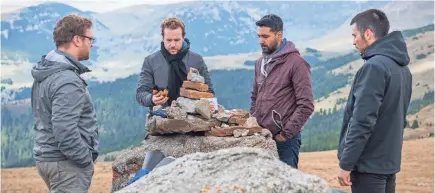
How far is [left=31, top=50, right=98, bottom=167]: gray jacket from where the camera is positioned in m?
5.04

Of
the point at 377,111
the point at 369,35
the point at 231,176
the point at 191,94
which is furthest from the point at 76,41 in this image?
the point at 377,111

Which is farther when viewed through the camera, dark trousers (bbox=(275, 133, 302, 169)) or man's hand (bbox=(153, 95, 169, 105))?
man's hand (bbox=(153, 95, 169, 105))

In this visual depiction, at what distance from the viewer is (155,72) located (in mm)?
7020

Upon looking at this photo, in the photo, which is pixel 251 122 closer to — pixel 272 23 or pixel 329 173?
pixel 272 23

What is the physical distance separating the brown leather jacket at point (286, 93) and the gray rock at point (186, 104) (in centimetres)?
75

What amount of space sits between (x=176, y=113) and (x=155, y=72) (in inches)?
22.2

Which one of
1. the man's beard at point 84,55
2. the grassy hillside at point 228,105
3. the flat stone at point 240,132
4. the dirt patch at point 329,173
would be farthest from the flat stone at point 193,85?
the grassy hillside at point 228,105

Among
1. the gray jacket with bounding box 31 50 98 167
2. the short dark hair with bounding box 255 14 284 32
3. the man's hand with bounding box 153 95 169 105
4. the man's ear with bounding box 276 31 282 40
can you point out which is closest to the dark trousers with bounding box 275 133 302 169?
the man's ear with bounding box 276 31 282 40

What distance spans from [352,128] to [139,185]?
1.92 meters

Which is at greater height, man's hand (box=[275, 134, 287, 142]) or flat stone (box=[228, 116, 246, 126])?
flat stone (box=[228, 116, 246, 126])

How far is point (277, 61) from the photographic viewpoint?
6551 mm

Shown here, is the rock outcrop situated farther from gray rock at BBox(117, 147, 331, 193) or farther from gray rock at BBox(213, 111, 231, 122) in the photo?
gray rock at BBox(117, 147, 331, 193)

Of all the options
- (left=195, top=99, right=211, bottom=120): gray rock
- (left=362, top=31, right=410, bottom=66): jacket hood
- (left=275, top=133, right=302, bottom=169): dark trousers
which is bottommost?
(left=275, top=133, right=302, bottom=169): dark trousers

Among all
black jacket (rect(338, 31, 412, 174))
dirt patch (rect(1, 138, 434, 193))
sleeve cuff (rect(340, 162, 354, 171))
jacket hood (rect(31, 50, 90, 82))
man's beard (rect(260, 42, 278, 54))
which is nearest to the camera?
black jacket (rect(338, 31, 412, 174))
